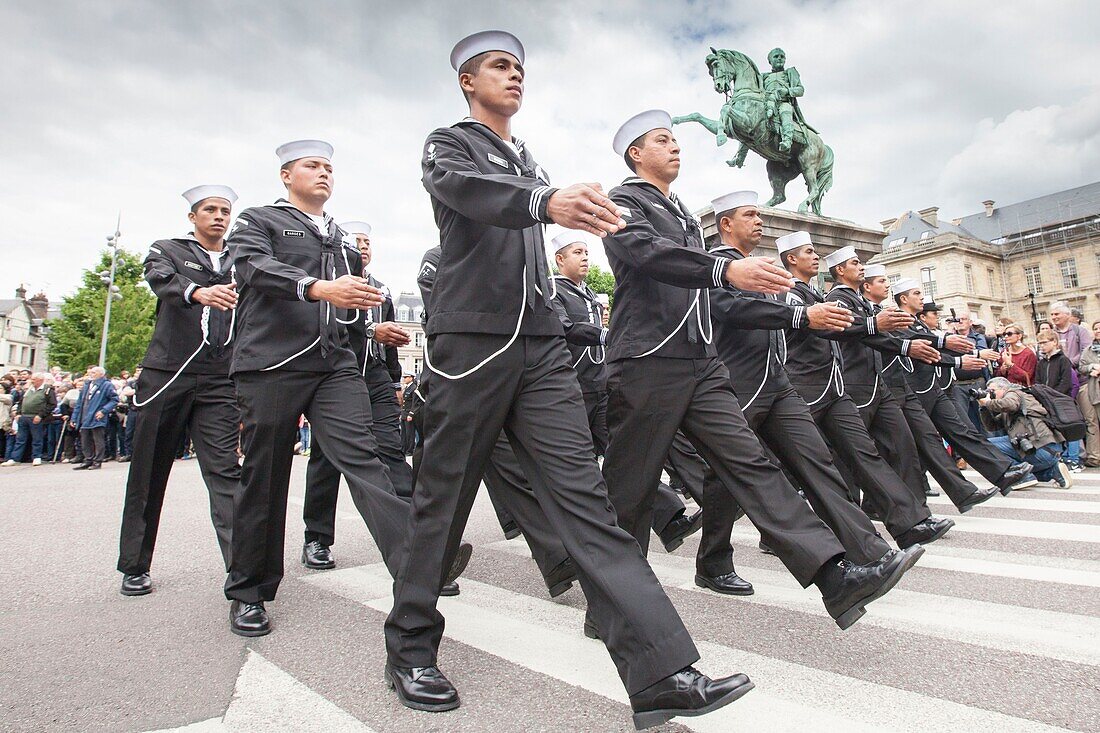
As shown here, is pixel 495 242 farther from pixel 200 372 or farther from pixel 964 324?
pixel 964 324

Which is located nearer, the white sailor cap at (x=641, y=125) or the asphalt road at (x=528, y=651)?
the asphalt road at (x=528, y=651)

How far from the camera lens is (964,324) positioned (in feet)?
37.8

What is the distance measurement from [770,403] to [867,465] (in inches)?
46.8

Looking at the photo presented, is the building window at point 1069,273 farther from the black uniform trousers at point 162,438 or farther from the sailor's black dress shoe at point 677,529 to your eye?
the black uniform trousers at point 162,438

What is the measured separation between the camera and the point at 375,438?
457 cm

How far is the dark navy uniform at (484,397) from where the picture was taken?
2.35 metres

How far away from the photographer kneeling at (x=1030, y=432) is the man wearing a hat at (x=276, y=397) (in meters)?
7.53

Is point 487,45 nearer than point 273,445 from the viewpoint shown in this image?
Yes

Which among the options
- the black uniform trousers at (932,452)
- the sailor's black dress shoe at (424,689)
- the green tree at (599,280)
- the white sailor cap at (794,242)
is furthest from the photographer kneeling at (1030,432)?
the green tree at (599,280)

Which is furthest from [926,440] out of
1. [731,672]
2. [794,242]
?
[731,672]

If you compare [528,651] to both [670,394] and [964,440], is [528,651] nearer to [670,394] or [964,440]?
[670,394]

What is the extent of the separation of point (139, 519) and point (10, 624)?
787 millimetres

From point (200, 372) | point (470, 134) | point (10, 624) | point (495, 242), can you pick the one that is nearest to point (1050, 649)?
point (495, 242)

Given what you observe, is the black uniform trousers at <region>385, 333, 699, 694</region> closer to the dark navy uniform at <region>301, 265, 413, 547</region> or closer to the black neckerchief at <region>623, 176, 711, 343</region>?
the black neckerchief at <region>623, 176, 711, 343</region>
